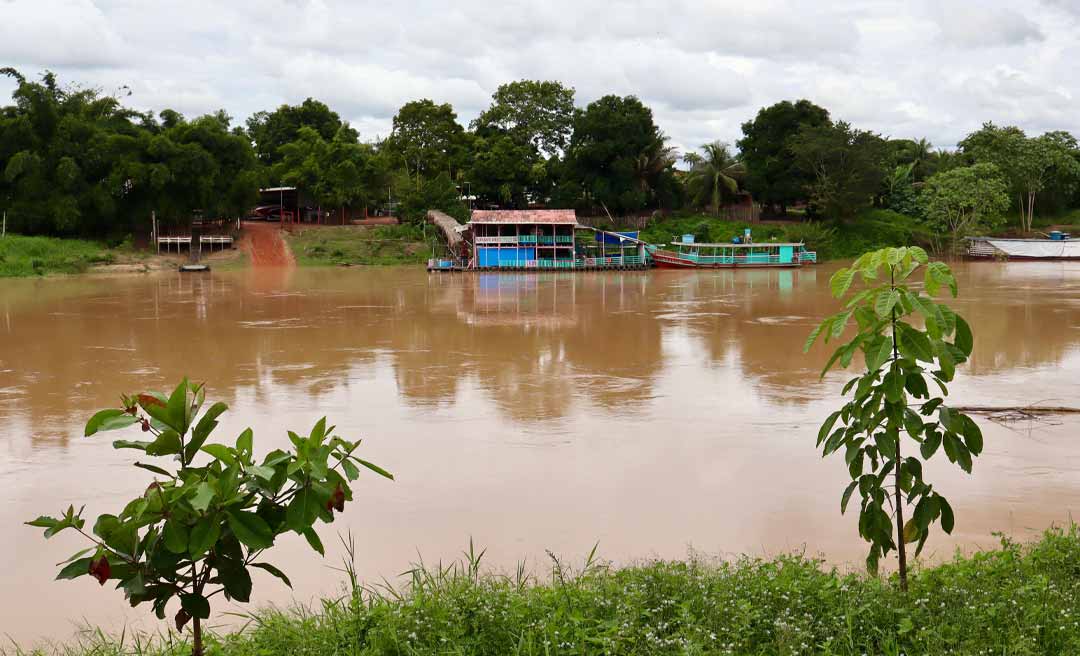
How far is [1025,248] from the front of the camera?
4388 centimetres

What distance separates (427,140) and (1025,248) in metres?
30.6

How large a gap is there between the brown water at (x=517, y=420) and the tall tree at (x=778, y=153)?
23.2 metres

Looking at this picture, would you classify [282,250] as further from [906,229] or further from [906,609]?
[906,609]

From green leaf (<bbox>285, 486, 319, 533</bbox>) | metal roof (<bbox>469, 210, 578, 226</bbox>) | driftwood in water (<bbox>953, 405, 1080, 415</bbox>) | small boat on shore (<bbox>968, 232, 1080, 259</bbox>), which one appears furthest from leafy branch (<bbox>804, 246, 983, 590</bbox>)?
small boat on shore (<bbox>968, 232, 1080, 259</bbox>)

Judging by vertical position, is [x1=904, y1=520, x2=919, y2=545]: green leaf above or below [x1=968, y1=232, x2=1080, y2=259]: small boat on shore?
below

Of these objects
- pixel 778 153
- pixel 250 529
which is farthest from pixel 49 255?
pixel 250 529

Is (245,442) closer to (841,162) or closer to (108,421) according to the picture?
(108,421)

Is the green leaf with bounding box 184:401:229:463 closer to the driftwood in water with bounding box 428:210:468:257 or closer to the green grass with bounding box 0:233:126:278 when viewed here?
the green grass with bounding box 0:233:126:278

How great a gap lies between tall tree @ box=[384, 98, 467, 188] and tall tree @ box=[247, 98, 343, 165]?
9.16 meters

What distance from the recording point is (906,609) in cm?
403

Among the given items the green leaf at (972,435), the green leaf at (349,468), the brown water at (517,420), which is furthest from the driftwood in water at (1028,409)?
the green leaf at (349,468)

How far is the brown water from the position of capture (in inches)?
251

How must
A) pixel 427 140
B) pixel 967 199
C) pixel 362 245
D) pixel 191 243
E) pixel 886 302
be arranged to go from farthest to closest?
pixel 427 140
pixel 967 199
pixel 362 245
pixel 191 243
pixel 886 302

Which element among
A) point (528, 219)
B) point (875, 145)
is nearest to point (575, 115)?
point (528, 219)
